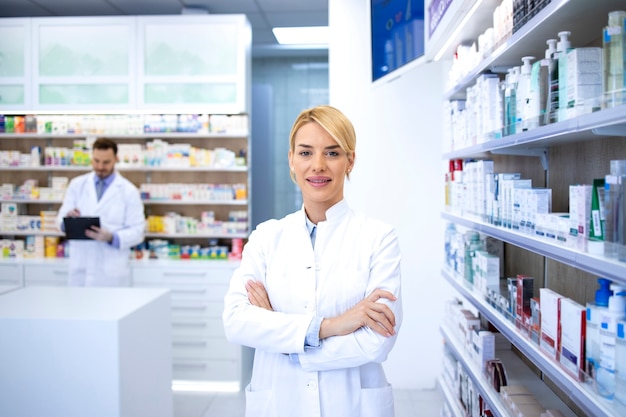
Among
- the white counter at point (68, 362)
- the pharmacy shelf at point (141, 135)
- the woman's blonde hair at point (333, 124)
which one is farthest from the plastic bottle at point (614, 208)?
the pharmacy shelf at point (141, 135)

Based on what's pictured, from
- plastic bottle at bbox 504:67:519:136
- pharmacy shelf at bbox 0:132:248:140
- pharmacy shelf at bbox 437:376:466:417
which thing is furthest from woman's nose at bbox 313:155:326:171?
pharmacy shelf at bbox 0:132:248:140

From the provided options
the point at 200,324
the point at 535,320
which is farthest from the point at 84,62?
the point at 535,320

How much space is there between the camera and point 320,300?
1.79m

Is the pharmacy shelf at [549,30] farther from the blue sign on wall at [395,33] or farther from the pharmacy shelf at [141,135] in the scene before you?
the pharmacy shelf at [141,135]

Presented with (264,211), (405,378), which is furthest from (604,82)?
(264,211)

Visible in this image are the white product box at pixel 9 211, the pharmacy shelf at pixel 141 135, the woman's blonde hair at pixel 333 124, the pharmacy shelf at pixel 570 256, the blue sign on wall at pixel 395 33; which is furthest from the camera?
the white product box at pixel 9 211

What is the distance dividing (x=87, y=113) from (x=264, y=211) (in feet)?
7.27

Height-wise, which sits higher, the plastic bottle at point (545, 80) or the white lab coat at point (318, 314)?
the plastic bottle at point (545, 80)

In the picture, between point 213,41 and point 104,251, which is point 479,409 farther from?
point 213,41

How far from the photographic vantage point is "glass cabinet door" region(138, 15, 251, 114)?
508cm

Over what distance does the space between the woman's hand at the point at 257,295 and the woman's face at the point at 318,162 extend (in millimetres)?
349

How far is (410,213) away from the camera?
15.1 feet

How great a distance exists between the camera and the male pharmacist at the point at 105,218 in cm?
469

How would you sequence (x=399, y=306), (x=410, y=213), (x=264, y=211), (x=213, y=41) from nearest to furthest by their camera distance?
(x=399, y=306) → (x=410, y=213) → (x=213, y=41) → (x=264, y=211)
